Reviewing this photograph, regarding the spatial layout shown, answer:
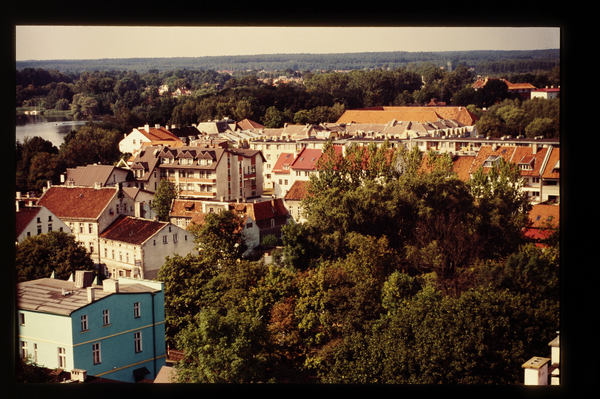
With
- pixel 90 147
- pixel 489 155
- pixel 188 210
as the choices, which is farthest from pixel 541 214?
pixel 90 147

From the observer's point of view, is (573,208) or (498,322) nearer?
(573,208)

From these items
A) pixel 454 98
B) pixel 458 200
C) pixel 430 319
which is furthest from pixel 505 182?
pixel 454 98

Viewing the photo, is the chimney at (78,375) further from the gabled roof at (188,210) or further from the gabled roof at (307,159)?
the gabled roof at (307,159)

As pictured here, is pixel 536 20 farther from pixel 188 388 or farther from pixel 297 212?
pixel 297 212

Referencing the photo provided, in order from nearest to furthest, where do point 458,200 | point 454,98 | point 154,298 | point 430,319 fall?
1. point 430,319
2. point 154,298
3. point 458,200
4. point 454,98

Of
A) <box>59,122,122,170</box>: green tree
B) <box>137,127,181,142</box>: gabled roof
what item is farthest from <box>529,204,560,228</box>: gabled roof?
<box>137,127,181,142</box>: gabled roof
